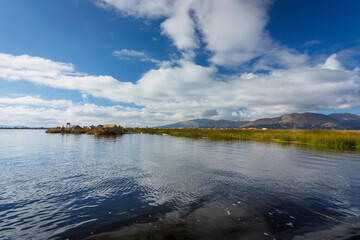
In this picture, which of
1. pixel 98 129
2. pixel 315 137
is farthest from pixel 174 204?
pixel 98 129

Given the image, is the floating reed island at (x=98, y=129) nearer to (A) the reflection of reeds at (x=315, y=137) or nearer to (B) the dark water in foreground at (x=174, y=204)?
(A) the reflection of reeds at (x=315, y=137)

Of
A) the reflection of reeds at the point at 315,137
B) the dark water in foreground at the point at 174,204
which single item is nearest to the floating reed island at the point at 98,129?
the reflection of reeds at the point at 315,137

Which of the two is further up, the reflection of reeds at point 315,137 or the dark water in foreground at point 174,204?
the reflection of reeds at point 315,137

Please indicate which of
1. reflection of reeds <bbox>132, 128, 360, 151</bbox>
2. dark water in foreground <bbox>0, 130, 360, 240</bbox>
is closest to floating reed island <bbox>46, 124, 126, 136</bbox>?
reflection of reeds <bbox>132, 128, 360, 151</bbox>

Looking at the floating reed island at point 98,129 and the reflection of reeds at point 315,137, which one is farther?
the floating reed island at point 98,129

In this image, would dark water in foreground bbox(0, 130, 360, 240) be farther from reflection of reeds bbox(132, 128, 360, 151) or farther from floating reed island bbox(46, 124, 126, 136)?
floating reed island bbox(46, 124, 126, 136)

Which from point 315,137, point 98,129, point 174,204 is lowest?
point 174,204

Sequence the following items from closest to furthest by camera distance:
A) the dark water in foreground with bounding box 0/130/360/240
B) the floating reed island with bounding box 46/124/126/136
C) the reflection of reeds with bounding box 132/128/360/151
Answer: the dark water in foreground with bounding box 0/130/360/240, the reflection of reeds with bounding box 132/128/360/151, the floating reed island with bounding box 46/124/126/136

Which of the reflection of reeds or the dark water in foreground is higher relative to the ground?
the reflection of reeds

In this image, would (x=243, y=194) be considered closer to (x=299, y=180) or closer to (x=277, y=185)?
(x=277, y=185)

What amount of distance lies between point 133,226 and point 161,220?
0.98 meters

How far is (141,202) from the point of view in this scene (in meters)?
7.39

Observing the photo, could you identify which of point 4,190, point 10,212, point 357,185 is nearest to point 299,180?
point 357,185

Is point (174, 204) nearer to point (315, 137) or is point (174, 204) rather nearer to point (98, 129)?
point (315, 137)
